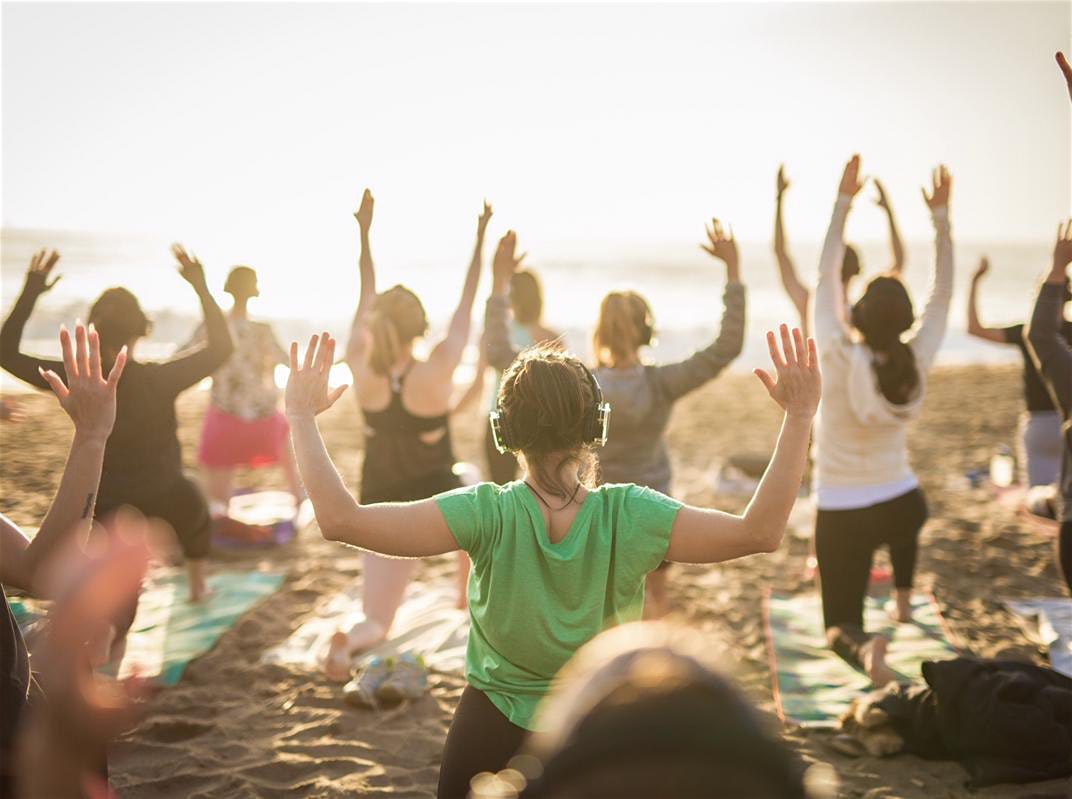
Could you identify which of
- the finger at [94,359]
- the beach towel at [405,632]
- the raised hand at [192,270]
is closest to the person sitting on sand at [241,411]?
the beach towel at [405,632]

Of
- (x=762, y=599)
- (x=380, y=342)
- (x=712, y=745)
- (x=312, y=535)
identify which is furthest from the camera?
(x=312, y=535)

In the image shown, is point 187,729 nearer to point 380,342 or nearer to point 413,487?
point 413,487

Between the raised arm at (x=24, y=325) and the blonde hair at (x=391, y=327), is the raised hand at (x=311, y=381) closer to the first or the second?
the raised arm at (x=24, y=325)

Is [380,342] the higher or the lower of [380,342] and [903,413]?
the higher

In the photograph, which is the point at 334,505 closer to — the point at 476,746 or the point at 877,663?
the point at 476,746

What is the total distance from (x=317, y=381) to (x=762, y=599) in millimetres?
4822

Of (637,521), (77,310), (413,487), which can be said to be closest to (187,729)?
(413,487)

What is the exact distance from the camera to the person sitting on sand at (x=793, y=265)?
195 inches

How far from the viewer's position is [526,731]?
7.84ft

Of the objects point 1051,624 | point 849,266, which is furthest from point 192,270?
point 1051,624

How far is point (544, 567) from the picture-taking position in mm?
2389

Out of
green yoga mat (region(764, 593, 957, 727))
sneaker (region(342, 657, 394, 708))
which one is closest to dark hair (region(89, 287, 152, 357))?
sneaker (region(342, 657, 394, 708))

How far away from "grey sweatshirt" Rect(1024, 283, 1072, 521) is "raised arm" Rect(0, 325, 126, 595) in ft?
11.9

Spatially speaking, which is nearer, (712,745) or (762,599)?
(712,745)
